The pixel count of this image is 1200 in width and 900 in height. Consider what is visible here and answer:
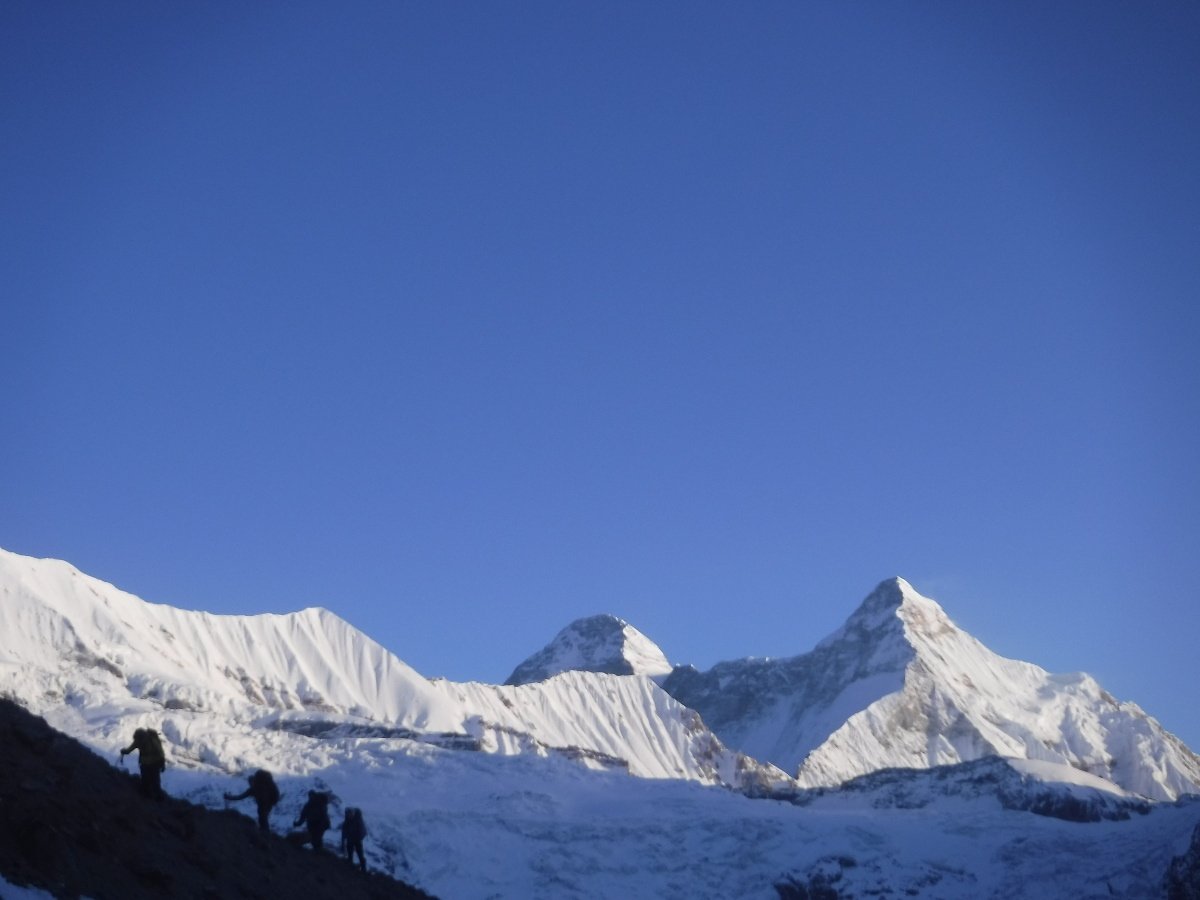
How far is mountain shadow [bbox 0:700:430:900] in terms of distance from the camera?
22422 mm

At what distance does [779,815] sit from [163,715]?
57413mm

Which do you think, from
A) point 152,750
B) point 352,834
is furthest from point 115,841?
point 352,834

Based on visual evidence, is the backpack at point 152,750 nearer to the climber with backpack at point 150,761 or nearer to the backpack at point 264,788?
the climber with backpack at point 150,761

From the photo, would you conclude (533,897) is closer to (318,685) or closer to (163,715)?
(163,715)

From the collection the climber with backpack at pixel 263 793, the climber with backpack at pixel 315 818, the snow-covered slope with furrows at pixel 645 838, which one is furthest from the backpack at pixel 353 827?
the snow-covered slope with furrows at pixel 645 838

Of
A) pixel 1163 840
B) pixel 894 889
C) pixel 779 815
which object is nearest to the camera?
pixel 894 889

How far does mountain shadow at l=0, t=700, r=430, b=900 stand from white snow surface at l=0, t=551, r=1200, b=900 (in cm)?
6035

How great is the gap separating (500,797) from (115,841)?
334 feet

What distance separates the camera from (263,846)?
3136 cm

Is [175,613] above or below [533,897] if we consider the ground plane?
above

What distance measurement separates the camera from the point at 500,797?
124312mm

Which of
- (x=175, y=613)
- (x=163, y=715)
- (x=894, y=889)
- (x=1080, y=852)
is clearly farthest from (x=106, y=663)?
(x=1080, y=852)

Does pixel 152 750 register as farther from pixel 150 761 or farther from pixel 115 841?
pixel 115 841

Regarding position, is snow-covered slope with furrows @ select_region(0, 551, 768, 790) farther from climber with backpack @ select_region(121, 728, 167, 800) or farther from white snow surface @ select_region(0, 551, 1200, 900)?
climber with backpack @ select_region(121, 728, 167, 800)
